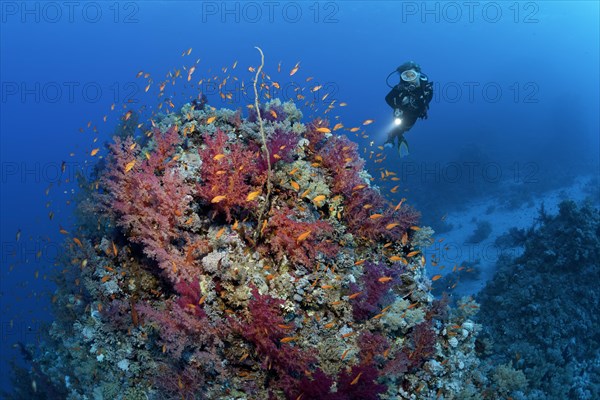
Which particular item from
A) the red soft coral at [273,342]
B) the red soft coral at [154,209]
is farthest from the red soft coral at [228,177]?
the red soft coral at [273,342]

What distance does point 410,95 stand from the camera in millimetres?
8836

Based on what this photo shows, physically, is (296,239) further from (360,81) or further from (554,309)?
(360,81)

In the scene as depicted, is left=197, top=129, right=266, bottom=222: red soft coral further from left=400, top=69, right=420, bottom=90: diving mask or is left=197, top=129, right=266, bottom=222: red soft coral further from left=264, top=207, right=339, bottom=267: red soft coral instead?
left=400, top=69, right=420, bottom=90: diving mask

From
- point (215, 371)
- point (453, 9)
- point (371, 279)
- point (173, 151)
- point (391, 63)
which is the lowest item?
point (215, 371)

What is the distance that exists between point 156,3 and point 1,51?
4274 cm

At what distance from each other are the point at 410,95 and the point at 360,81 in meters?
111

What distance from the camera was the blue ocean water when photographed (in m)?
31.4

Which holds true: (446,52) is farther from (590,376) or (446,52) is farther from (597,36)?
(590,376)

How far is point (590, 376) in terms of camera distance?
10.7 metres

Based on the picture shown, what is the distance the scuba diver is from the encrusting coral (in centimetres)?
355

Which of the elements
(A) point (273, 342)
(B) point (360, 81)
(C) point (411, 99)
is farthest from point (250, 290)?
(B) point (360, 81)

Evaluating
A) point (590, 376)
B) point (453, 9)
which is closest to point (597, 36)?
point (453, 9)

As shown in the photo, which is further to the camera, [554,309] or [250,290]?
[554,309]

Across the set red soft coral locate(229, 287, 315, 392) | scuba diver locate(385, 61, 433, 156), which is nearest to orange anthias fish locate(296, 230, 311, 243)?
red soft coral locate(229, 287, 315, 392)
